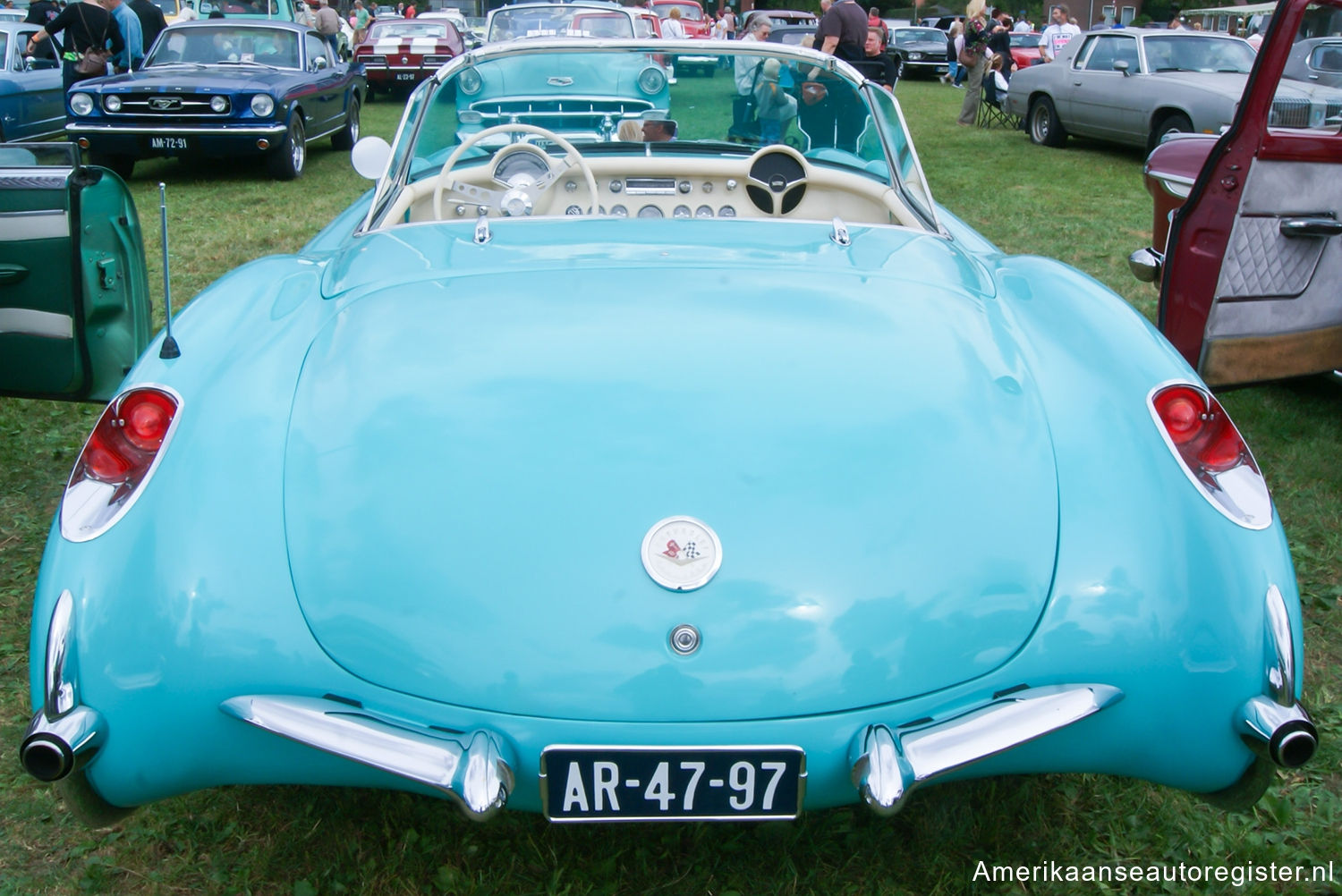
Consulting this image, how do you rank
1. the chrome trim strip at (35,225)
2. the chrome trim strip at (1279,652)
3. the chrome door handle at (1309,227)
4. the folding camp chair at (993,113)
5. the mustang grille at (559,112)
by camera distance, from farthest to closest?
the folding camp chair at (993,113) < the mustang grille at (559,112) < the chrome door handle at (1309,227) < the chrome trim strip at (35,225) < the chrome trim strip at (1279,652)

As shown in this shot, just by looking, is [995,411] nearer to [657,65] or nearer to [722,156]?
Answer: [722,156]

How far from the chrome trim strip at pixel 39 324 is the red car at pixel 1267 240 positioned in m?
3.58

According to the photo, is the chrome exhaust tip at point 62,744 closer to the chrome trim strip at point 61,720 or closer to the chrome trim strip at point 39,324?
the chrome trim strip at point 61,720

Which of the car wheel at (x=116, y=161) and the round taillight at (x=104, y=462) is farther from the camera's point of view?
the car wheel at (x=116, y=161)

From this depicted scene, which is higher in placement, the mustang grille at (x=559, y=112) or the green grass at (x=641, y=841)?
the mustang grille at (x=559, y=112)

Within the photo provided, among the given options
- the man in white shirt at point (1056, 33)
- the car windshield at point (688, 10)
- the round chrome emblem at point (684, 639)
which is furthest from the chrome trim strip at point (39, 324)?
the car windshield at point (688, 10)

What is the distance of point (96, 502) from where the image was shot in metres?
1.87

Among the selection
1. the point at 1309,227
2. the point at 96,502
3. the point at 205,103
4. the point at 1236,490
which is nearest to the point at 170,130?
the point at 205,103

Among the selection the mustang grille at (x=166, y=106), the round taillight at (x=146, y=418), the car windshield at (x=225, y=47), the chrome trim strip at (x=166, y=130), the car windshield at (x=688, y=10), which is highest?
the round taillight at (x=146, y=418)

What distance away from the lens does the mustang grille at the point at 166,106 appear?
362 inches

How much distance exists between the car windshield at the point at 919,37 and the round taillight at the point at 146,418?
27.8 metres

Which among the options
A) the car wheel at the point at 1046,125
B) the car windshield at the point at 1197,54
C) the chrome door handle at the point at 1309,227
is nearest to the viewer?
the chrome door handle at the point at 1309,227

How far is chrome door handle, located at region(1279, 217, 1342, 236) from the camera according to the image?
371cm

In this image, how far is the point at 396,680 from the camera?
5.39 ft
